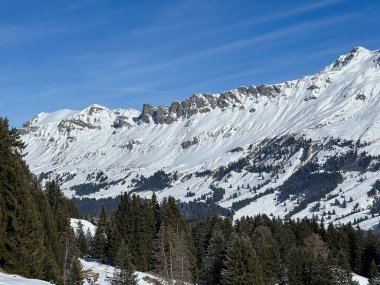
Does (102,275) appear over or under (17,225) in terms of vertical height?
under

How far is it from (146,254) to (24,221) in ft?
188

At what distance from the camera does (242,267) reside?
69188 millimetres

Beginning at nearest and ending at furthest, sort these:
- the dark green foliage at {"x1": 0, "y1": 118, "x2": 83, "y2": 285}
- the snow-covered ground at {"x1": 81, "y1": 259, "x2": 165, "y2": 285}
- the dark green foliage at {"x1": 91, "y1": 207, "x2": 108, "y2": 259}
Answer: the dark green foliage at {"x1": 0, "y1": 118, "x2": 83, "y2": 285} → the snow-covered ground at {"x1": 81, "y1": 259, "x2": 165, "y2": 285} → the dark green foliage at {"x1": 91, "y1": 207, "x2": 108, "y2": 259}

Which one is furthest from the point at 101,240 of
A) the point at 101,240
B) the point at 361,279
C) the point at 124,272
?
the point at 361,279

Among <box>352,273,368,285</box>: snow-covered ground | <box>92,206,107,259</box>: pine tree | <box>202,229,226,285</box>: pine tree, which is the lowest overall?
<box>352,273,368,285</box>: snow-covered ground

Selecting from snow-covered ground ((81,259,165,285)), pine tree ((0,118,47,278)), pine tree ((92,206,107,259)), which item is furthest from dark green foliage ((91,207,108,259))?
pine tree ((0,118,47,278))

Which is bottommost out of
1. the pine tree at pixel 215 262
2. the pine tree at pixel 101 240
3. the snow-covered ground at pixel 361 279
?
the snow-covered ground at pixel 361 279

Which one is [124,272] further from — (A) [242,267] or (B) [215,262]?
(A) [242,267]

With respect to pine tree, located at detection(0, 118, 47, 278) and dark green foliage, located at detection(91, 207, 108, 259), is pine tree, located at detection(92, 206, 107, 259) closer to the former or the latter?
dark green foliage, located at detection(91, 207, 108, 259)

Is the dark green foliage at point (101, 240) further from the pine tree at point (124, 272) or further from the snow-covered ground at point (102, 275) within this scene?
the pine tree at point (124, 272)

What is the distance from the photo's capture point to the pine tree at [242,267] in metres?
68.7

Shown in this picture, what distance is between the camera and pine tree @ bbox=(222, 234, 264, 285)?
68.7 meters

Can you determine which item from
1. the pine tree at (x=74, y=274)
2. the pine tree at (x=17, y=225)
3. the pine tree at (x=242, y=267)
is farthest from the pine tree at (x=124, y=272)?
the pine tree at (x=17, y=225)

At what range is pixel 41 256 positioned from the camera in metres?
42.1
